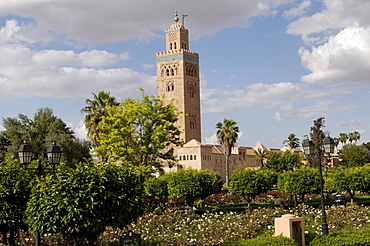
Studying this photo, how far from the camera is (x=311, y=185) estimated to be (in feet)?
106

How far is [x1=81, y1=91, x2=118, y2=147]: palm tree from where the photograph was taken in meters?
36.7

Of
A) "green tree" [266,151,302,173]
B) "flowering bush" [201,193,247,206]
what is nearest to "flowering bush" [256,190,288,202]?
"flowering bush" [201,193,247,206]

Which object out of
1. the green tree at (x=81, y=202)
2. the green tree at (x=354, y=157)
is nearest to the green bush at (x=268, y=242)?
the green tree at (x=81, y=202)

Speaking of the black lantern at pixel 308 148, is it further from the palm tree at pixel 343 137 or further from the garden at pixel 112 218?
the palm tree at pixel 343 137

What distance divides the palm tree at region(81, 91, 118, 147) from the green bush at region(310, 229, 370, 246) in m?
24.0

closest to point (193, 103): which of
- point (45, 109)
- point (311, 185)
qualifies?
point (45, 109)

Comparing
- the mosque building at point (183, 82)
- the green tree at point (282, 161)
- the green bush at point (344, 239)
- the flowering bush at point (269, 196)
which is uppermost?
the mosque building at point (183, 82)

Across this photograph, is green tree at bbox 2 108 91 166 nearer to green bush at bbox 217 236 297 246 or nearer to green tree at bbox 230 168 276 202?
green tree at bbox 230 168 276 202

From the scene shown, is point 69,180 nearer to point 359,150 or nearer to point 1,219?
point 1,219

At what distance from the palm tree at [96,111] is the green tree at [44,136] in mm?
2806

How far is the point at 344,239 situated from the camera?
14562mm

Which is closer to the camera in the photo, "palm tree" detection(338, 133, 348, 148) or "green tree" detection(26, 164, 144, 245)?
"green tree" detection(26, 164, 144, 245)

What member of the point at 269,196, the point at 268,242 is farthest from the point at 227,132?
the point at 268,242

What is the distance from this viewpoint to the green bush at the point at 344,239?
14.5 meters
